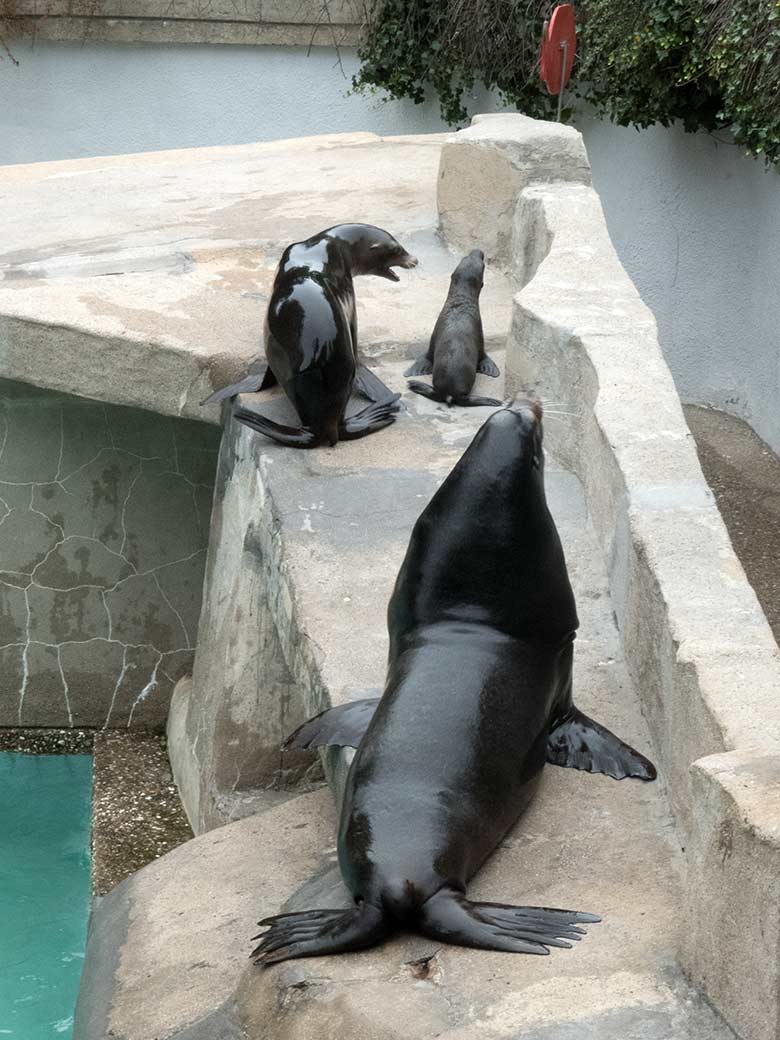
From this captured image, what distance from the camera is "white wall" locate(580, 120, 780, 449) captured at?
361 inches

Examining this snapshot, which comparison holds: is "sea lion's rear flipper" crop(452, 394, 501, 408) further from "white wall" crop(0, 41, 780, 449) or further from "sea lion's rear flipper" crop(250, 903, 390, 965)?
"white wall" crop(0, 41, 780, 449)

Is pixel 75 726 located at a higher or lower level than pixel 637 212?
lower

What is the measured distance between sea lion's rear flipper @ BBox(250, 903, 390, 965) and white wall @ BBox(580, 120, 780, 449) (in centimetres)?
681

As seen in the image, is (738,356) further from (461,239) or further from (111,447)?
(111,447)

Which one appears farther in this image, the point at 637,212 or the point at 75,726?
the point at 637,212

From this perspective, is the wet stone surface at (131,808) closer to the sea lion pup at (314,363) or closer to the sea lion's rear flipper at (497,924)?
the sea lion pup at (314,363)

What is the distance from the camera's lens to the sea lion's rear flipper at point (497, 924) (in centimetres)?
238

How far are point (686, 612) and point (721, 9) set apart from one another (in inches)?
247

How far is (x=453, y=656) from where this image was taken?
2920 mm

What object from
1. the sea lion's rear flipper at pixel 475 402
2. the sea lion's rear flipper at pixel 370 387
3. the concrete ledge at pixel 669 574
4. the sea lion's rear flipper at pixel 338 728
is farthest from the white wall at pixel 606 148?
the sea lion's rear flipper at pixel 338 728

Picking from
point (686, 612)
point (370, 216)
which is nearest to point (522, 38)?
point (370, 216)

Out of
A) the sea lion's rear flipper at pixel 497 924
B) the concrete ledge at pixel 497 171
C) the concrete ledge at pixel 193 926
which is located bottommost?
the concrete ledge at pixel 193 926

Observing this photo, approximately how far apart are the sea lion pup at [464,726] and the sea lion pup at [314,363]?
1.51 meters

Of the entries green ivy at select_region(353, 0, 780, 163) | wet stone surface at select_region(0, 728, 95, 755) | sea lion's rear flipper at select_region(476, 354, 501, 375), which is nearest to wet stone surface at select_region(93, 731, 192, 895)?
wet stone surface at select_region(0, 728, 95, 755)
